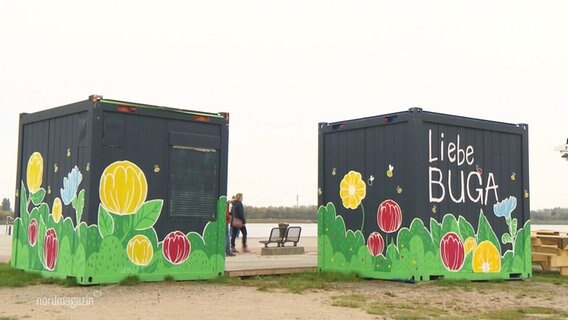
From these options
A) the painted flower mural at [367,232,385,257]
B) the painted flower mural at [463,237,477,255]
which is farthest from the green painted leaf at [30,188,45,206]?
the painted flower mural at [463,237,477,255]

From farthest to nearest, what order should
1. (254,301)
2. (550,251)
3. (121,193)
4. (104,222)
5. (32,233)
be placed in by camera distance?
(550,251)
(32,233)
(121,193)
(104,222)
(254,301)

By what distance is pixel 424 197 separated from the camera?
11922 millimetres

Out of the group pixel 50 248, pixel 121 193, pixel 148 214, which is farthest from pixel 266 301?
pixel 50 248

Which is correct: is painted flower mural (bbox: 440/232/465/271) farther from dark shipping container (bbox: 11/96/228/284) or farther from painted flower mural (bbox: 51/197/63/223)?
painted flower mural (bbox: 51/197/63/223)

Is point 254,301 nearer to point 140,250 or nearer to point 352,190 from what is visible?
point 140,250

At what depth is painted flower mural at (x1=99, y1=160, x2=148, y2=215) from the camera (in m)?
10.7

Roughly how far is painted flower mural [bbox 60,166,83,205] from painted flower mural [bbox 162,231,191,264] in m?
1.57

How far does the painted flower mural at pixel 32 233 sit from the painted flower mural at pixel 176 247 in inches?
89.3

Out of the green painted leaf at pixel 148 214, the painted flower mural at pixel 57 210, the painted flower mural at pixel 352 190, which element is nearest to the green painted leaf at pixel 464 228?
the painted flower mural at pixel 352 190

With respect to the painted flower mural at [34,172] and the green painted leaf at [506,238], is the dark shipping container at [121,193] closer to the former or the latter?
the painted flower mural at [34,172]

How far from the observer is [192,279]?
1151cm

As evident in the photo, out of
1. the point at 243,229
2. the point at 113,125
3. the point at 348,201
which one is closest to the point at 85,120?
the point at 113,125

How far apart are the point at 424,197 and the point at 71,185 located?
18.5ft

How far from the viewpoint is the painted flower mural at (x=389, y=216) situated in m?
12.1
